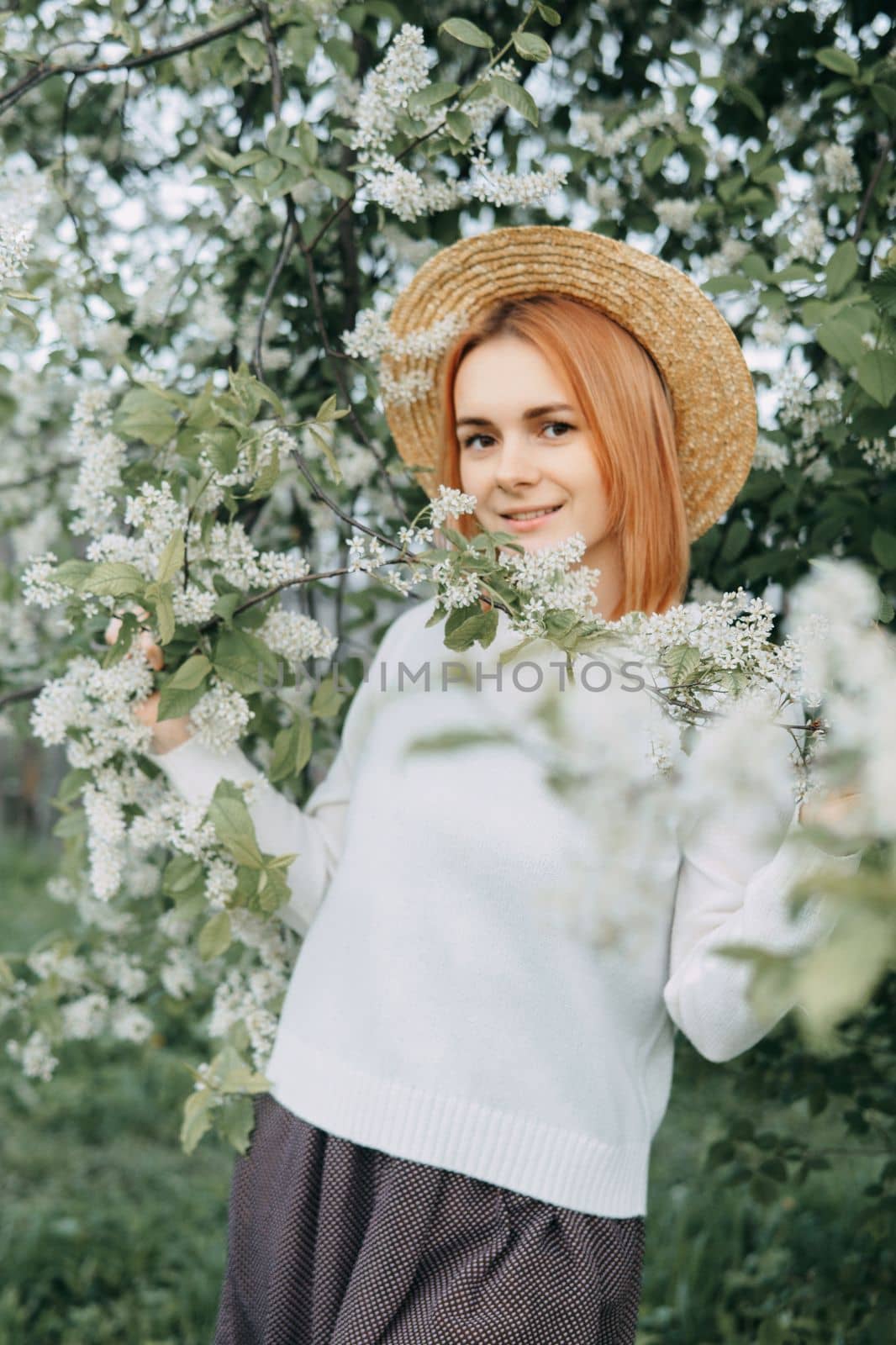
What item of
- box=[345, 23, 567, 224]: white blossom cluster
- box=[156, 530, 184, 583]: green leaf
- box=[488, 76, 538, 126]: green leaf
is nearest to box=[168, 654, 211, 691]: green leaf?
box=[156, 530, 184, 583]: green leaf

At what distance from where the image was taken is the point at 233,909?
5.23 ft

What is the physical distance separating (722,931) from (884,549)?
1.89 feet

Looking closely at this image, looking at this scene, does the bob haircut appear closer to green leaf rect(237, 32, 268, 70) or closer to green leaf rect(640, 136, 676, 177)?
green leaf rect(640, 136, 676, 177)

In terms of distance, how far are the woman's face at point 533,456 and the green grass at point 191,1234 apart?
1142mm

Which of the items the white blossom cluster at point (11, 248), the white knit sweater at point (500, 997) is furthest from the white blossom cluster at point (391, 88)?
the white knit sweater at point (500, 997)

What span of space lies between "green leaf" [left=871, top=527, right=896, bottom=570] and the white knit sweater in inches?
17.2

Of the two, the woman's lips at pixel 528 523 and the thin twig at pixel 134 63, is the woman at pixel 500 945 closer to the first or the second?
the woman's lips at pixel 528 523

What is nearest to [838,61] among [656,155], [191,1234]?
[656,155]

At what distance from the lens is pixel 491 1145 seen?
1.33 metres

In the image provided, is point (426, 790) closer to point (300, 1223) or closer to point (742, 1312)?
point (300, 1223)

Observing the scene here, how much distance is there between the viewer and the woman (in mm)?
1310

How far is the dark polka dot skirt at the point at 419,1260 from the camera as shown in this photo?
1.27 metres

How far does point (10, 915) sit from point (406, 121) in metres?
3.93

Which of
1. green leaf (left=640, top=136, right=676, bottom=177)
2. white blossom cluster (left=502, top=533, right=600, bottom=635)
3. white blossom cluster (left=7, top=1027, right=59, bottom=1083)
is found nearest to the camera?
white blossom cluster (left=502, top=533, right=600, bottom=635)
